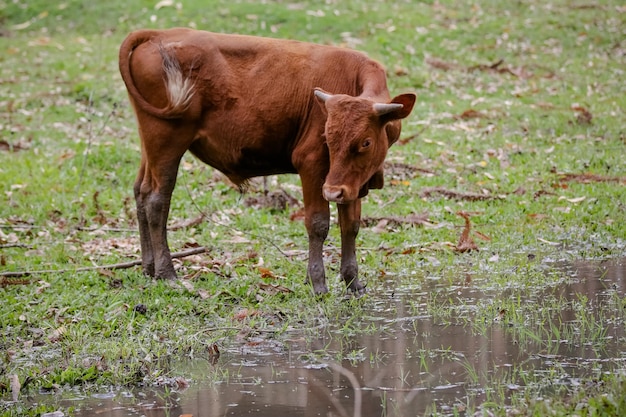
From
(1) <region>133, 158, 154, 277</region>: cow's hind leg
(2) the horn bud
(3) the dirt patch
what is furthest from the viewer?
(3) the dirt patch

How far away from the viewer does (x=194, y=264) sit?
358 inches

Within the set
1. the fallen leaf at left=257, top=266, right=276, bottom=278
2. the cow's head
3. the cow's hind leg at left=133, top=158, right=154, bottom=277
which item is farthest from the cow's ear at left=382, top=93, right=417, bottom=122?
the cow's hind leg at left=133, top=158, right=154, bottom=277

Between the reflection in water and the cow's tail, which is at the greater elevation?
the cow's tail

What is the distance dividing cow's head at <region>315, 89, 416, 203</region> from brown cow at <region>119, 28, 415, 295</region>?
10.6 inches

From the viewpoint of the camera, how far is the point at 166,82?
8172 millimetres

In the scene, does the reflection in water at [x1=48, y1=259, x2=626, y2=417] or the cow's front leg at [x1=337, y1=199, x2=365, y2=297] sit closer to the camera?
the reflection in water at [x1=48, y1=259, x2=626, y2=417]

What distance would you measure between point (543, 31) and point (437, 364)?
1525 centimetres

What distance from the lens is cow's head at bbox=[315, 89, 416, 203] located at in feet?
23.7

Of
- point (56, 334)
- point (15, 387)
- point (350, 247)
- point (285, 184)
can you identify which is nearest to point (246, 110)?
point (350, 247)

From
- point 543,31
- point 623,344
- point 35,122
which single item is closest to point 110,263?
point 623,344

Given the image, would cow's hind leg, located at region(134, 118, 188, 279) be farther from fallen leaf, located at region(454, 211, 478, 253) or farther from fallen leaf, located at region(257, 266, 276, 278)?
fallen leaf, located at region(454, 211, 478, 253)

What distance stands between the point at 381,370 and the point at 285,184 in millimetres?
6241

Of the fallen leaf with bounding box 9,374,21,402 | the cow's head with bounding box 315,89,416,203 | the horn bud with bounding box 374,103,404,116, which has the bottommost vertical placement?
the fallen leaf with bounding box 9,374,21,402

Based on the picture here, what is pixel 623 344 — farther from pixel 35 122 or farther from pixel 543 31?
pixel 543 31
